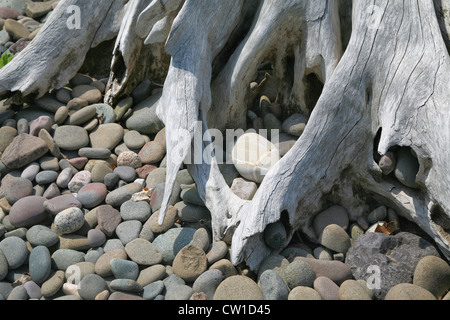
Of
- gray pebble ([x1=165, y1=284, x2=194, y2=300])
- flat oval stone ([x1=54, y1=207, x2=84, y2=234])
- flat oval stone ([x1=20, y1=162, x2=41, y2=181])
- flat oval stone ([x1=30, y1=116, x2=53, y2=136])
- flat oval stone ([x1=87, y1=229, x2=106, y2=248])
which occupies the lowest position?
gray pebble ([x1=165, y1=284, x2=194, y2=300])

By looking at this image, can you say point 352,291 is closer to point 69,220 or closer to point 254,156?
point 254,156

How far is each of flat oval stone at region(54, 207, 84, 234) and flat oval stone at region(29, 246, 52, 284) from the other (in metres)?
0.22

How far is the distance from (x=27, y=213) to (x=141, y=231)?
89 cm

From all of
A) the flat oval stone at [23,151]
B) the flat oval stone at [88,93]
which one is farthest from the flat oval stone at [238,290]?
the flat oval stone at [88,93]

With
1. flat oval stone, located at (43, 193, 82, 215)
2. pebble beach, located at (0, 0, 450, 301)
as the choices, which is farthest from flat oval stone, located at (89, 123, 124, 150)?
flat oval stone, located at (43, 193, 82, 215)

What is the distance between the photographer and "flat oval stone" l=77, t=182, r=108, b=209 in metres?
4.13

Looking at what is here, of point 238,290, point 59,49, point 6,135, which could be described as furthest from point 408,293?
point 59,49

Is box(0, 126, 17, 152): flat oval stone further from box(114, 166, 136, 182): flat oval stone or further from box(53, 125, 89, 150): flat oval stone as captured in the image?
box(114, 166, 136, 182): flat oval stone

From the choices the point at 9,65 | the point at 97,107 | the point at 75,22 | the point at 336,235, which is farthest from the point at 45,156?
the point at 336,235

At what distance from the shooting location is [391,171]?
375cm

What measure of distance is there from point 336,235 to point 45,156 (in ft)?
8.54

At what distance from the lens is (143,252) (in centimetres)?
374

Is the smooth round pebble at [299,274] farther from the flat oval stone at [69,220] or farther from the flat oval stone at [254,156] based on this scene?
the flat oval stone at [69,220]

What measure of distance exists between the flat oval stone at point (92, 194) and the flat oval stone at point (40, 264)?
0.57 m
